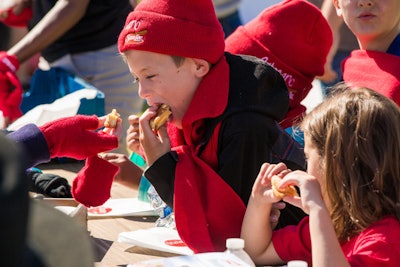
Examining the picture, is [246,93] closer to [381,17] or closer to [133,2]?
[381,17]

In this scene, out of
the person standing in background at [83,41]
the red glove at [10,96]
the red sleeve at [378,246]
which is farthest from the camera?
the person standing in background at [83,41]

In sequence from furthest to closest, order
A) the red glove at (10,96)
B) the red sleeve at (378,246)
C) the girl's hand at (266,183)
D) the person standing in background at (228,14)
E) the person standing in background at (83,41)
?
the person standing in background at (228,14) < the person standing in background at (83,41) < the red glove at (10,96) < the girl's hand at (266,183) < the red sleeve at (378,246)

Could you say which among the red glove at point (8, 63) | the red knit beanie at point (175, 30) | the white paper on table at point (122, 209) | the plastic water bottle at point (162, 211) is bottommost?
the white paper on table at point (122, 209)

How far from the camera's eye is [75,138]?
221cm

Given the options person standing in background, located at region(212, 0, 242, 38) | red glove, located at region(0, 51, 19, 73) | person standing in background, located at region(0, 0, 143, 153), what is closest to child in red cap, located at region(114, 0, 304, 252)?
red glove, located at region(0, 51, 19, 73)

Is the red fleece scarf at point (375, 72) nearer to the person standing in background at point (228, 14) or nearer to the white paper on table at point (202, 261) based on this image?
the white paper on table at point (202, 261)

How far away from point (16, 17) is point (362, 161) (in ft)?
9.53

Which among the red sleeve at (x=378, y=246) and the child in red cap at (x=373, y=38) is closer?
the red sleeve at (x=378, y=246)

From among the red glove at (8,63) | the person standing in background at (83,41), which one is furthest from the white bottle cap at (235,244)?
the person standing in background at (83,41)

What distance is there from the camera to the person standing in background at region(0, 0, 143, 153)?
13.2 feet

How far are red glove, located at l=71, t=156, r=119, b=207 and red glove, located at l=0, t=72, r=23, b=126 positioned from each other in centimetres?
128

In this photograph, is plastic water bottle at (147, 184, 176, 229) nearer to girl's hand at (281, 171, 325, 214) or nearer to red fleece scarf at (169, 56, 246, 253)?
red fleece scarf at (169, 56, 246, 253)

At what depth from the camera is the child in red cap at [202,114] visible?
2.13 metres

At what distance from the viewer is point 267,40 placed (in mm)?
2650
